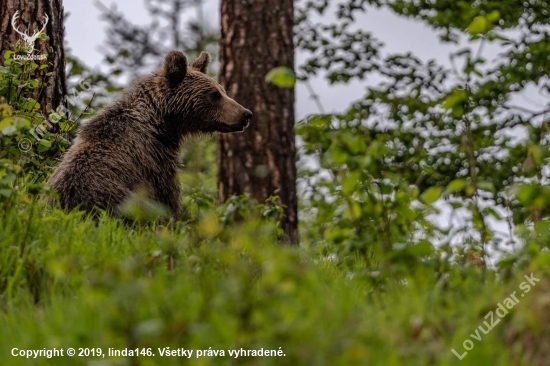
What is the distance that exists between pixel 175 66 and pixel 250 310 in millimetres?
5105

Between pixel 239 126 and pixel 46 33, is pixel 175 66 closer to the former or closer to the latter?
pixel 239 126

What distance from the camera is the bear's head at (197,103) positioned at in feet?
24.2

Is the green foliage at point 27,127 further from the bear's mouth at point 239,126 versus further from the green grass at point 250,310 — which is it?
the green grass at point 250,310

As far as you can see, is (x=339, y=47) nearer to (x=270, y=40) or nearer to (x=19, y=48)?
(x=270, y=40)

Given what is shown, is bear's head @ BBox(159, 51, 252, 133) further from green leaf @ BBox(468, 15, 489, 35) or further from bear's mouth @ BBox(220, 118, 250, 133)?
green leaf @ BBox(468, 15, 489, 35)

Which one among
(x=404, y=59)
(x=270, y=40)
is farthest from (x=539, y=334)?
(x=404, y=59)

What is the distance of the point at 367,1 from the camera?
9.70m

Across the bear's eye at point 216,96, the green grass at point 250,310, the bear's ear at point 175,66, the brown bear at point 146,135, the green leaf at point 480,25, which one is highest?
the bear's ear at point 175,66

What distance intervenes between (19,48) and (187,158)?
1708 cm

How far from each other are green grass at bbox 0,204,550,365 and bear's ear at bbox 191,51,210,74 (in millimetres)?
4164

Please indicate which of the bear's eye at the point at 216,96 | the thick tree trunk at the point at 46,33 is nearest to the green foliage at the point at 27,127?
the thick tree trunk at the point at 46,33

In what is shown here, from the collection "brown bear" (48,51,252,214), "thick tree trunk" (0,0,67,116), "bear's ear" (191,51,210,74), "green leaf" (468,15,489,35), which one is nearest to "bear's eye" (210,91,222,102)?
"brown bear" (48,51,252,214)

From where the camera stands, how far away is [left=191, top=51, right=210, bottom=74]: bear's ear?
8.05 m

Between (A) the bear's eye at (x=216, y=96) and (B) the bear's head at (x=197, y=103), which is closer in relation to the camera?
(B) the bear's head at (x=197, y=103)
